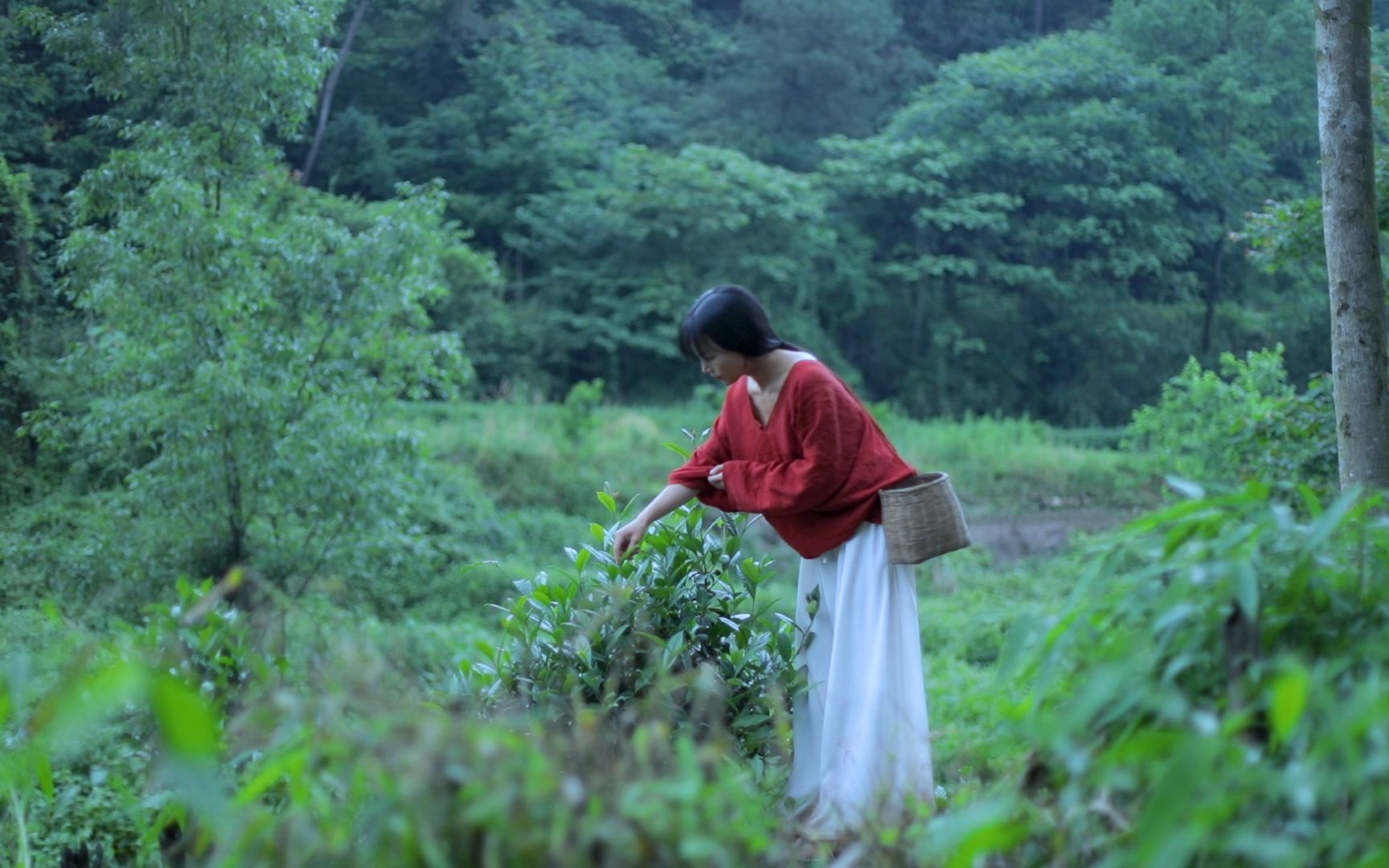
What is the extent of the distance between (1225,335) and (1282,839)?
66.5 ft

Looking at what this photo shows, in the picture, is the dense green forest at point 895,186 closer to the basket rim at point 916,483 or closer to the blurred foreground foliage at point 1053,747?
the basket rim at point 916,483

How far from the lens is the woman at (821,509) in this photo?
9.79 ft

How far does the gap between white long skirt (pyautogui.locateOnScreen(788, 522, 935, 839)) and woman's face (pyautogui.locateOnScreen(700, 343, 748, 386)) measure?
1.56 ft

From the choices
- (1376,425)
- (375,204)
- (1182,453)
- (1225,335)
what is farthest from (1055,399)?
(1376,425)

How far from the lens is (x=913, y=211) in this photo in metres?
21.3

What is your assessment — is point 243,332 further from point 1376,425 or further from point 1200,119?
point 1200,119

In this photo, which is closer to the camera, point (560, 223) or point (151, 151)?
point (151, 151)

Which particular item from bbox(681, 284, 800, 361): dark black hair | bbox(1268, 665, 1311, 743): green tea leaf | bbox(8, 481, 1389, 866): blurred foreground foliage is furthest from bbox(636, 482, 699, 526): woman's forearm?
bbox(1268, 665, 1311, 743): green tea leaf

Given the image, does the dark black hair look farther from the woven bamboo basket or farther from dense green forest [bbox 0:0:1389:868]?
the woven bamboo basket

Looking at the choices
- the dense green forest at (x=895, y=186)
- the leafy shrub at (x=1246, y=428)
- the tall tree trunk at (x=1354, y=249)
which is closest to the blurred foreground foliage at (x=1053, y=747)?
the tall tree trunk at (x=1354, y=249)

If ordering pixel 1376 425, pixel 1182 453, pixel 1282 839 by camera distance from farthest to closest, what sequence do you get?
pixel 1182 453, pixel 1376 425, pixel 1282 839

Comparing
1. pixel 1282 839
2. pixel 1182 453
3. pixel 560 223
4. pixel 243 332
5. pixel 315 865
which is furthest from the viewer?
pixel 560 223

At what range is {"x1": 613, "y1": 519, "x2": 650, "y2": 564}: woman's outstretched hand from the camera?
3012mm

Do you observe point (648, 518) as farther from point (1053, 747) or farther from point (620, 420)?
point (620, 420)
